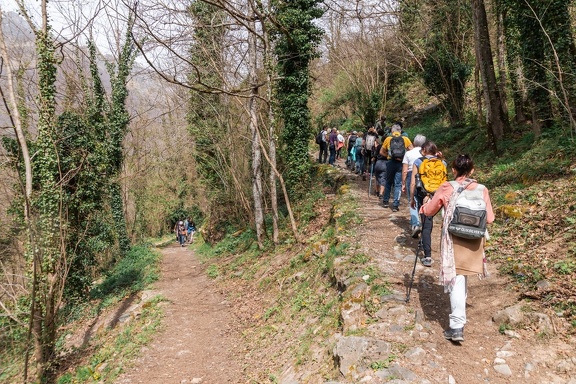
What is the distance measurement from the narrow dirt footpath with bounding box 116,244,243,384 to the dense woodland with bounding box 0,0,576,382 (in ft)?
7.16

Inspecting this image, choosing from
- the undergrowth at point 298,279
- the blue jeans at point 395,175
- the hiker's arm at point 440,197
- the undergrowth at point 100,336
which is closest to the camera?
the hiker's arm at point 440,197

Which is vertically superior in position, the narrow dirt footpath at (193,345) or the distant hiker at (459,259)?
the distant hiker at (459,259)

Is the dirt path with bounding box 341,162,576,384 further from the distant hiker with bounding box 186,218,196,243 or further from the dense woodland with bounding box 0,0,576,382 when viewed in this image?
the distant hiker with bounding box 186,218,196,243

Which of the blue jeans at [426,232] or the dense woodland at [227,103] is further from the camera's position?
the dense woodland at [227,103]

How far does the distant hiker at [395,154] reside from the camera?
8.69m

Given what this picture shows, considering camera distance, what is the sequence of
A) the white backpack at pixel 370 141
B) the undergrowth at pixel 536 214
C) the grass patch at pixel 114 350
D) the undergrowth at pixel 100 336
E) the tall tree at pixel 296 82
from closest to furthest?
1. the undergrowth at pixel 536 214
2. the grass patch at pixel 114 350
3. the undergrowth at pixel 100 336
4. the white backpack at pixel 370 141
5. the tall tree at pixel 296 82

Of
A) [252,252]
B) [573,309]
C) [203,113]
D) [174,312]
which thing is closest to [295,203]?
[252,252]

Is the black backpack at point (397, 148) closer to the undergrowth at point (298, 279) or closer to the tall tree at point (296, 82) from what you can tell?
the undergrowth at point (298, 279)

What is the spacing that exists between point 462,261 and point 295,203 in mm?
10486

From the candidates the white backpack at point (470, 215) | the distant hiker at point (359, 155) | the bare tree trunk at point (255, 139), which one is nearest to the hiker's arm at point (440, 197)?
the white backpack at point (470, 215)

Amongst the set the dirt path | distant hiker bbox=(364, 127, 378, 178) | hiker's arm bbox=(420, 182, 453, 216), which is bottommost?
the dirt path

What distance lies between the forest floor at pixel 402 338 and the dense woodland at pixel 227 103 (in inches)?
97.5

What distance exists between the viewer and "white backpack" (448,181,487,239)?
4.04m

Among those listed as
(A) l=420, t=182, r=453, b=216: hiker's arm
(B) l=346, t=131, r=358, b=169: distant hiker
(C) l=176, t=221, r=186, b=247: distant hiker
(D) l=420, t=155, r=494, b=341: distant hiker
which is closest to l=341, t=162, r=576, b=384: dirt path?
(D) l=420, t=155, r=494, b=341: distant hiker
